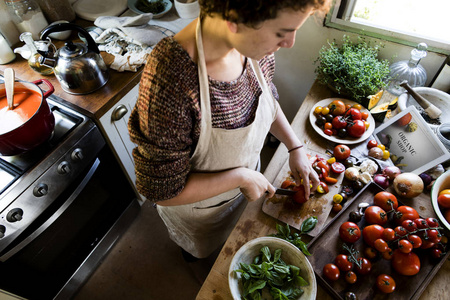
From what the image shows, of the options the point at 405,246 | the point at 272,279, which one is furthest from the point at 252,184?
the point at 405,246

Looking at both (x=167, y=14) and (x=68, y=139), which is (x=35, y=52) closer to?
(x=68, y=139)

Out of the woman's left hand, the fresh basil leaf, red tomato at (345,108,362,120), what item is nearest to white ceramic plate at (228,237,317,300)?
the fresh basil leaf

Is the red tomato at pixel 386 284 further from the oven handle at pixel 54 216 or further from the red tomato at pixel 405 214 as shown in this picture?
the oven handle at pixel 54 216

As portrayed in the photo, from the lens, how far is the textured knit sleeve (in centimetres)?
66

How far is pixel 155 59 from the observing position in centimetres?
67

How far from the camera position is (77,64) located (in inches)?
46.5

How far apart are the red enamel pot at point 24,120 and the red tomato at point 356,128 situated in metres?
1.21

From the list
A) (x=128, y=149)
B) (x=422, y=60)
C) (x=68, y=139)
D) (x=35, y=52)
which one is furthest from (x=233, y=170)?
(x=422, y=60)

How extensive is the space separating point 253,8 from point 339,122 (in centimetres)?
84

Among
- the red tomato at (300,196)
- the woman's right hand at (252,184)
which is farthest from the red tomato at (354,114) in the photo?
the woman's right hand at (252,184)

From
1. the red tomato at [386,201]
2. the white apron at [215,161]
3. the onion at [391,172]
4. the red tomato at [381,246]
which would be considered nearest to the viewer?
the white apron at [215,161]

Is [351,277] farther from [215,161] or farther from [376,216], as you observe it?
[215,161]

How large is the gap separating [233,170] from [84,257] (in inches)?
47.0

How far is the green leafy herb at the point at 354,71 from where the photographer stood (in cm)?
132
